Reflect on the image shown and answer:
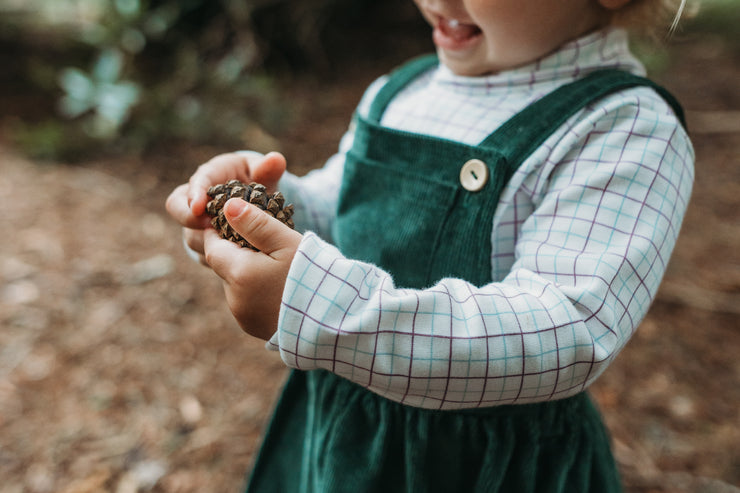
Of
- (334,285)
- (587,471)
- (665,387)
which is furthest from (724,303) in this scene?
(334,285)

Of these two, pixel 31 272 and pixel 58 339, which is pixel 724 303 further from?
pixel 31 272

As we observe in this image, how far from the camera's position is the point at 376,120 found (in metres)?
0.76

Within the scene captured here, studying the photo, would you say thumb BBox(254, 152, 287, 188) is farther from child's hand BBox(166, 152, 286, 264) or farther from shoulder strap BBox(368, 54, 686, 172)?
shoulder strap BBox(368, 54, 686, 172)

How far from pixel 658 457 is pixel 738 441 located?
0.18 metres

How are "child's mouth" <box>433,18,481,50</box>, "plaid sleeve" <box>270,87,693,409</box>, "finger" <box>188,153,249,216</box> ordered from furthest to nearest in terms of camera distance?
"child's mouth" <box>433,18,481,50</box>
"finger" <box>188,153,249,216</box>
"plaid sleeve" <box>270,87,693,409</box>

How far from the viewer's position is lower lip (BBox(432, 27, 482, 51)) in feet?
2.22

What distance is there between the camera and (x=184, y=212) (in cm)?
62

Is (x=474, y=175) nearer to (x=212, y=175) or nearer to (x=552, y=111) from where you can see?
(x=552, y=111)

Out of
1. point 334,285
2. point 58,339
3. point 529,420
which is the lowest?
point 58,339

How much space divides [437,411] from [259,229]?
31 cm

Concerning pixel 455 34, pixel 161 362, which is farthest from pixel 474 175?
pixel 161 362

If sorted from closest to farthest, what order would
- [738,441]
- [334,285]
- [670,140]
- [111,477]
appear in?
[334,285] → [670,140] → [111,477] → [738,441]

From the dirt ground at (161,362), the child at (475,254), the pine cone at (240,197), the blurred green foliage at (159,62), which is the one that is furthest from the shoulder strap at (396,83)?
the blurred green foliage at (159,62)

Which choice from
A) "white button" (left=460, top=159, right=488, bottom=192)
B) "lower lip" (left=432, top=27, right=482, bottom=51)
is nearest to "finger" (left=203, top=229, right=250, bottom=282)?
"white button" (left=460, top=159, right=488, bottom=192)
